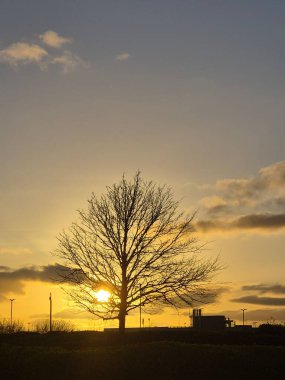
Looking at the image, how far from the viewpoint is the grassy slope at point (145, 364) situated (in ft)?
75.5

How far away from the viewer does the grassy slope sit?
75.5 ft

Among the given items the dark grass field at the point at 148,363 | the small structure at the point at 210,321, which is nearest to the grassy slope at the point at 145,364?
the dark grass field at the point at 148,363

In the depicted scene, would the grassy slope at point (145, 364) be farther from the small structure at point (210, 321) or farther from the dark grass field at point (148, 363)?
the small structure at point (210, 321)

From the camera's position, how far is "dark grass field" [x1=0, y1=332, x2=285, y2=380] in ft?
75.6

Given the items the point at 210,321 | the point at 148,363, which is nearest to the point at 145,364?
the point at 148,363

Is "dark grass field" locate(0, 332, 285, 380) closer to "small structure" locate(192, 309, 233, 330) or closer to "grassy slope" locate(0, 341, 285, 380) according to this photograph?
"grassy slope" locate(0, 341, 285, 380)

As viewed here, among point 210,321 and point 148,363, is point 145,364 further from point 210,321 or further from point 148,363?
point 210,321

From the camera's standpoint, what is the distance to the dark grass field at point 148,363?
2303 centimetres

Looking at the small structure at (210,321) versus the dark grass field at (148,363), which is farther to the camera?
the small structure at (210,321)

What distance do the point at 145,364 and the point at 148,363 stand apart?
0.13 m

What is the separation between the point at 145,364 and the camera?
23.3 meters

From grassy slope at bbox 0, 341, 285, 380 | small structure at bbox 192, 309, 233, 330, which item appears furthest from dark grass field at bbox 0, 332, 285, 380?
small structure at bbox 192, 309, 233, 330

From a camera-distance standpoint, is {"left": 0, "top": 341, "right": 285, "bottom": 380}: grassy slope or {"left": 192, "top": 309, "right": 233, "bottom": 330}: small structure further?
{"left": 192, "top": 309, "right": 233, "bottom": 330}: small structure

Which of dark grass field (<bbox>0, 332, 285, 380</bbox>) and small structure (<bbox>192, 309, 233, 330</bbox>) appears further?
small structure (<bbox>192, 309, 233, 330</bbox>)
